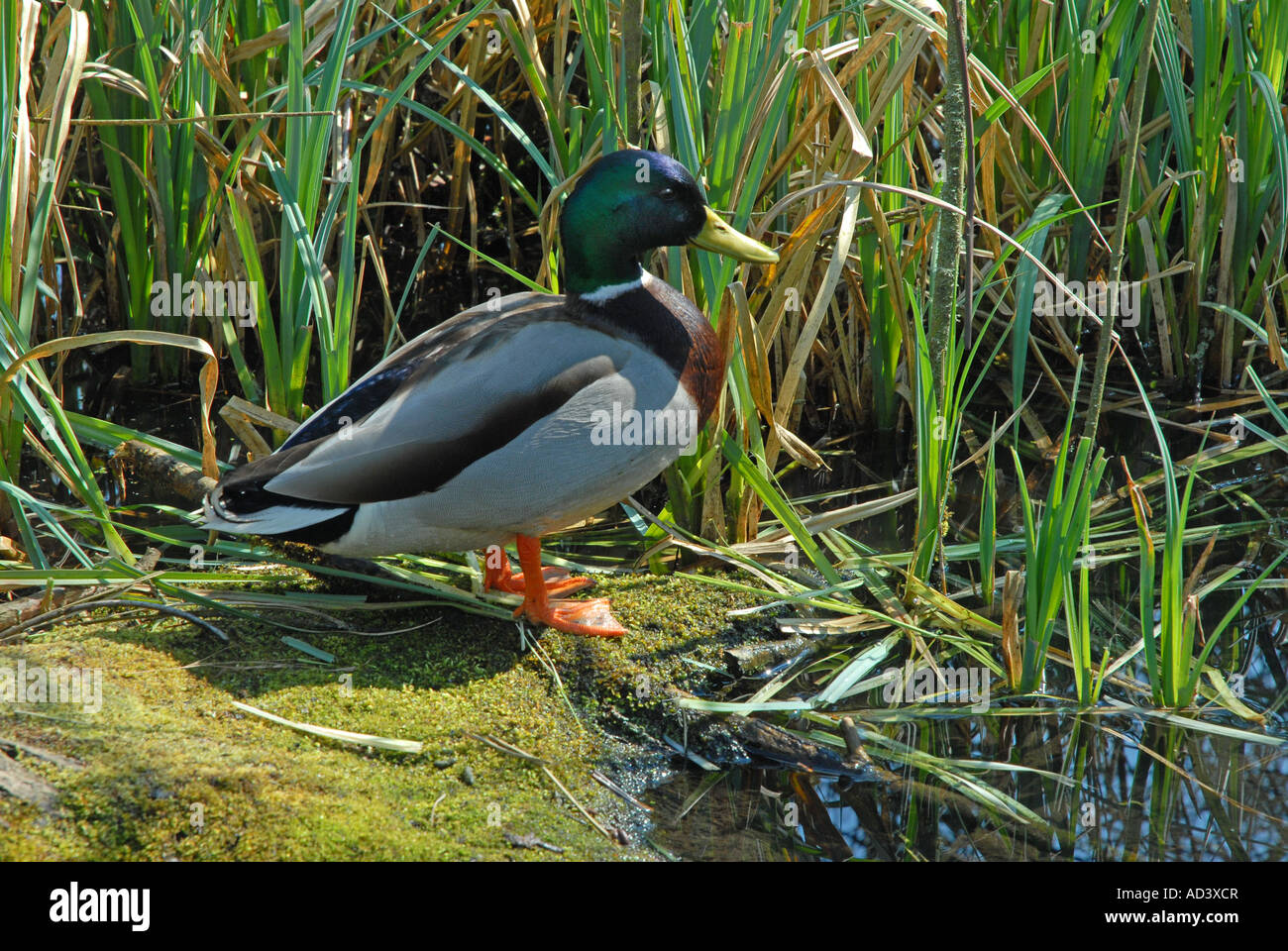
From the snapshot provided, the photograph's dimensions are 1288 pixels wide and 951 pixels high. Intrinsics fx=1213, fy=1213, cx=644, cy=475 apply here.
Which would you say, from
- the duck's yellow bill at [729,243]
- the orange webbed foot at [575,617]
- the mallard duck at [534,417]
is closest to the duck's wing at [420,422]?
the mallard duck at [534,417]

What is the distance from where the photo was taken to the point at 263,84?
3.96 meters

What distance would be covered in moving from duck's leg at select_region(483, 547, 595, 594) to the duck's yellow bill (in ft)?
3.21

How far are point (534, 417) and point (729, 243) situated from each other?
2.24 ft

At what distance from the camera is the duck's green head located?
2980 mm

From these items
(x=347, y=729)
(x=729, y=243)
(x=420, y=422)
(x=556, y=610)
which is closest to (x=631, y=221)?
(x=729, y=243)

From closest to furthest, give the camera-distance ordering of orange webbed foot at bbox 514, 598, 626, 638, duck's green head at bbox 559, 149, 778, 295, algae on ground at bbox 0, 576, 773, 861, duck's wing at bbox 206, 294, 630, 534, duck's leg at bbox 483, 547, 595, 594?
algae on ground at bbox 0, 576, 773, 861 < duck's wing at bbox 206, 294, 630, 534 < duck's green head at bbox 559, 149, 778, 295 < orange webbed foot at bbox 514, 598, 626, 638 < duck's leg at bbox 483, 547, 595, 594

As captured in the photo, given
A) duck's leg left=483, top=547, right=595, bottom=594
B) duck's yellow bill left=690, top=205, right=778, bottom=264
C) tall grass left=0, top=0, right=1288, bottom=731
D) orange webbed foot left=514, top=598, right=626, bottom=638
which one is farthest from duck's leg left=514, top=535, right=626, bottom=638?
duck's yellow bill left=690, top=205, right=778, bottom=264

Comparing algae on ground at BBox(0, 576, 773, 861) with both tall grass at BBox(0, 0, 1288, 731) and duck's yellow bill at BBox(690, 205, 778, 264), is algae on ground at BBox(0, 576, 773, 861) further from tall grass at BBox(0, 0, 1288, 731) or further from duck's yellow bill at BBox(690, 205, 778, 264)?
duck's yellow bill at BBox(690, 205, 778, 264)

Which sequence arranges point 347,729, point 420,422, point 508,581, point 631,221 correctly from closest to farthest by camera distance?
point 347,729, point 420,422, point 631,221, point 508,581

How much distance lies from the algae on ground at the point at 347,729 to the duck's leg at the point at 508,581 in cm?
9

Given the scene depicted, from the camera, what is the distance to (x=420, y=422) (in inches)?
112

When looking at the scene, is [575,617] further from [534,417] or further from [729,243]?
[729,243]

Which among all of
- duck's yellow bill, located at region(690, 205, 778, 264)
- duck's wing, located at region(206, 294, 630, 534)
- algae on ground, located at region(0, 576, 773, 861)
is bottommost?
algae on ground, located at region(0, 576, 773, 861)

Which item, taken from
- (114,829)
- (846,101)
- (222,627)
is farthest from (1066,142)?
(114,829)
